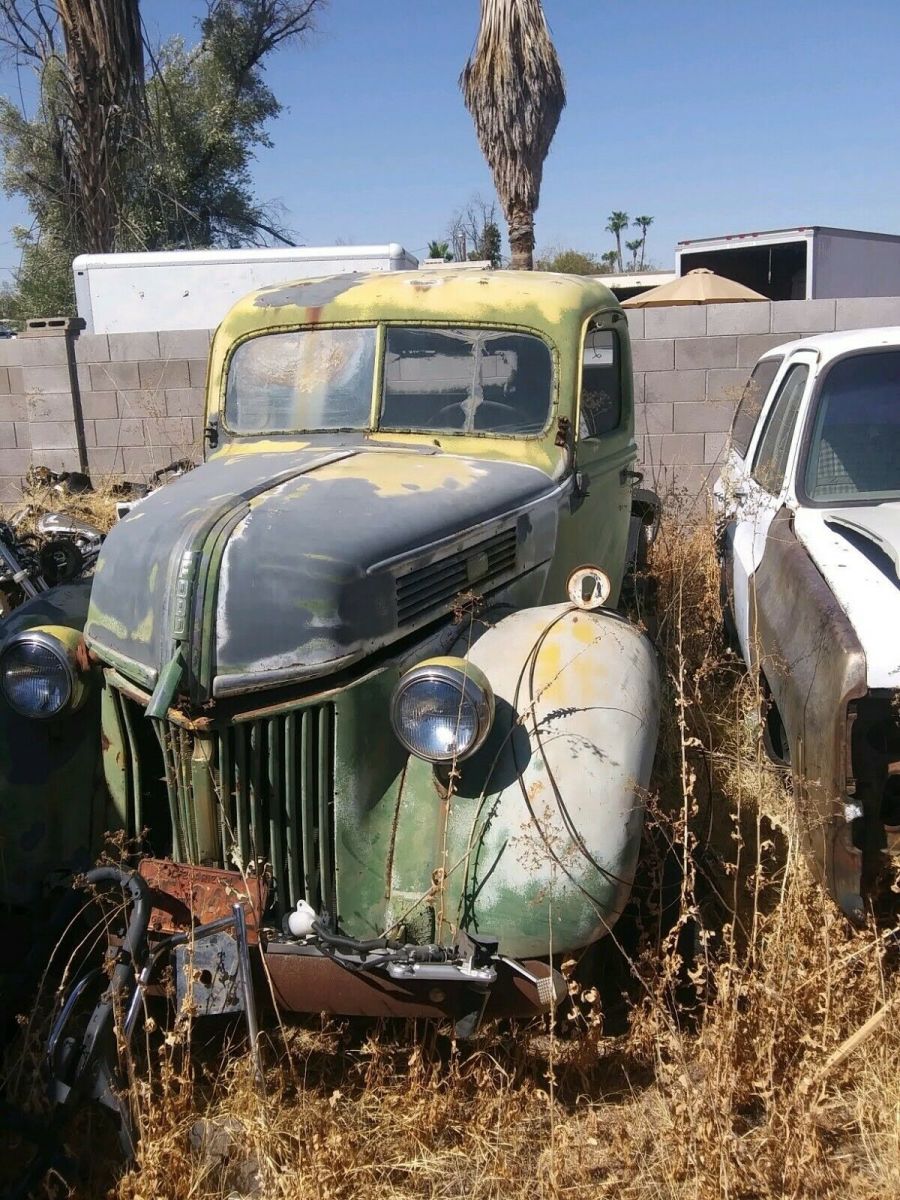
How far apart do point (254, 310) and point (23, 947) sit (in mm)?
2681

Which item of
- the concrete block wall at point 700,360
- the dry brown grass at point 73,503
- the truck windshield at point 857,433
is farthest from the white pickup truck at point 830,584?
the dry brown grass at point 73,503

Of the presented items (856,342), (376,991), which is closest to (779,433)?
(856,342)

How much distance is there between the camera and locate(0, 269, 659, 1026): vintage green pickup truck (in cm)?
257

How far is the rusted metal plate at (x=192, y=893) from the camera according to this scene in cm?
267

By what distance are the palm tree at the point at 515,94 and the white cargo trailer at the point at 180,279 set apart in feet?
9.94

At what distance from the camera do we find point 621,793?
2.66 m

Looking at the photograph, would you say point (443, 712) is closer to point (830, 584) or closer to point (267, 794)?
point (267, 794)

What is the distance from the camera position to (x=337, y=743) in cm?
275

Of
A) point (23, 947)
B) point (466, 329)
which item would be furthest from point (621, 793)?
point (466, 329)

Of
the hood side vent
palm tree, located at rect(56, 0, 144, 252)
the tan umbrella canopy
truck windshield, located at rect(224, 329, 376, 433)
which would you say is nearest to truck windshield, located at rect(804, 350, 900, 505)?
the hood side vent

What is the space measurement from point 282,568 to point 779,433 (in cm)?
297

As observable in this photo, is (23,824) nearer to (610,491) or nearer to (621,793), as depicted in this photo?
(621,793)

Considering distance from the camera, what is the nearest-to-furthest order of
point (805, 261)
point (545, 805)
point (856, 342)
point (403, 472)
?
point (545, 805) → point (403, 472) → point (856, 342) → point (805, 261)

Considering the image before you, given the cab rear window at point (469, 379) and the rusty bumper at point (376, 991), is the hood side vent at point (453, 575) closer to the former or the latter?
the cab rear window at point (469, 379)
